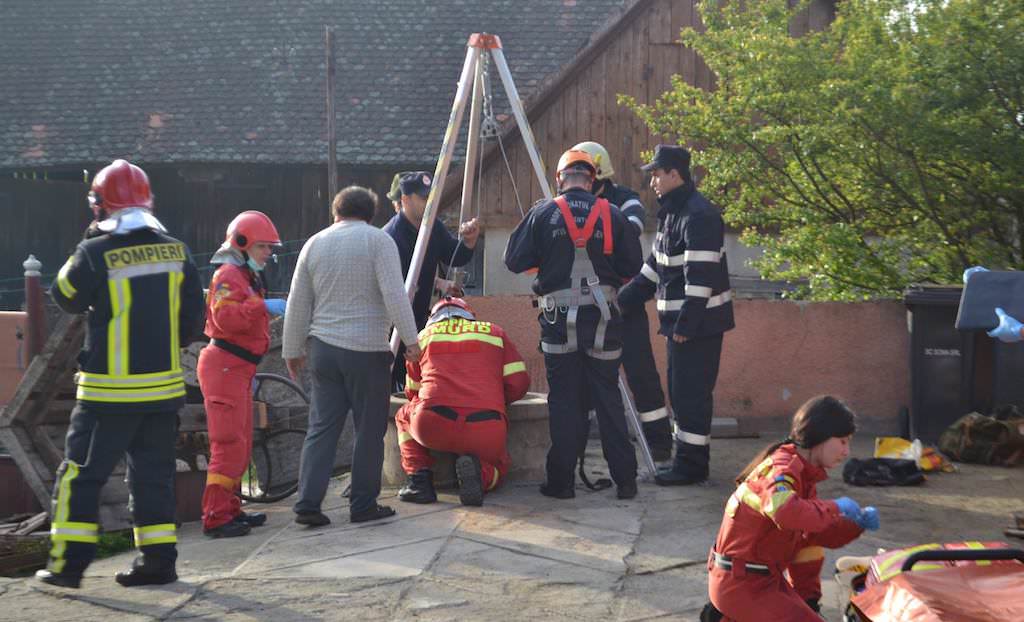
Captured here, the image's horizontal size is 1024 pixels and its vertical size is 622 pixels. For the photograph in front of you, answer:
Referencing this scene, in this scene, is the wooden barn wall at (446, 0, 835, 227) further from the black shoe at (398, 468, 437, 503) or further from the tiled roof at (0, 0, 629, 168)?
the black shoe at (398, 468, 437, 503)

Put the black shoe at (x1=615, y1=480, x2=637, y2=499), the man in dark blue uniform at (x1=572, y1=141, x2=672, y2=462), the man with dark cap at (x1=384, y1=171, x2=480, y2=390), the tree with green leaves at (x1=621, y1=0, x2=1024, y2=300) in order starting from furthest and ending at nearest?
the tree with green leaves at (x1=621, y1=0, x2=1024, y2=300) < the man in dark blue uniform at (x1=572, y1=141, x2=672, y2=462) < the man with dark cap at (x1=384, y1=171, x2=480, y2=390) < the black shoe at (x1=615, y1=480, x2=637, y2=499)

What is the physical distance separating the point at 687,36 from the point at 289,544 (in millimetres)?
8056

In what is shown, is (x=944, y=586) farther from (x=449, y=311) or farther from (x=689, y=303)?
(x=449, y=311)

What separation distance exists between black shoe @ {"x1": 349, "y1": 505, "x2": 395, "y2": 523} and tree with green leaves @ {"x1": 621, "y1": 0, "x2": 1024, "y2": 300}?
209 inches

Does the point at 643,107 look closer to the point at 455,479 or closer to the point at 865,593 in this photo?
the point at 455,479

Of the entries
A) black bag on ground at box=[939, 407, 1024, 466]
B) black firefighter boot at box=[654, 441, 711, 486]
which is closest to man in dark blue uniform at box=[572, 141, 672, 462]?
black firefighter boot at box=[654, 441, 711, 486]

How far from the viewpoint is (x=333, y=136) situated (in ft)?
73.0

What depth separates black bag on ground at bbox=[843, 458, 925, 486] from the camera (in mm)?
8297

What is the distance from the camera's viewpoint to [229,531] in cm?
721

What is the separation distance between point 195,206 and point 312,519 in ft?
60.5

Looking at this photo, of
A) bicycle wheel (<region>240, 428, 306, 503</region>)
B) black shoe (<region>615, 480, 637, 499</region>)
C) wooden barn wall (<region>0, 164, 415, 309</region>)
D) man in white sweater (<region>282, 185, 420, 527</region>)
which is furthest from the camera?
wooden barn wall (<region>0, 164, 415, 309</region>)

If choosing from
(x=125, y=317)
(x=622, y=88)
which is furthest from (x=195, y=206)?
(x=125, y=317)

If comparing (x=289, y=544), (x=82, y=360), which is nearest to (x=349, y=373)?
(x=289, y=544)

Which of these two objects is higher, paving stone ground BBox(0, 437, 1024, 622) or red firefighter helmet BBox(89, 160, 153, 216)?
red firefighter helmet BBox(89, 160, 153, 216)
